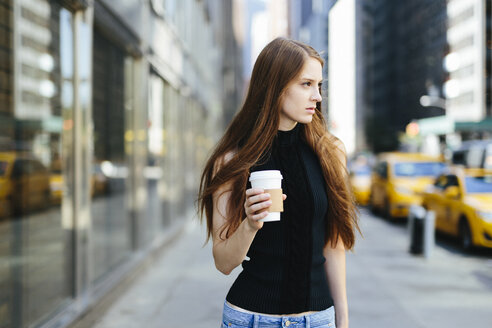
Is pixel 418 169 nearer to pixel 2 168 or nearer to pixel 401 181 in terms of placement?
pixel 401 181

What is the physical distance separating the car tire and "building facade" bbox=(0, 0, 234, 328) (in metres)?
5.67

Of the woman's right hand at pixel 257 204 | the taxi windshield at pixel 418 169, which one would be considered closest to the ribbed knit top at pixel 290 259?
the woman's right hand at pixel 257 204

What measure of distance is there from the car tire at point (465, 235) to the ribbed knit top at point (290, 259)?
29.9 ft

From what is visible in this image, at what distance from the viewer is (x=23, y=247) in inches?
355

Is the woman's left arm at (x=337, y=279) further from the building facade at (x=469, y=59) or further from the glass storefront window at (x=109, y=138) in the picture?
the building facade at (x=469, y=59)

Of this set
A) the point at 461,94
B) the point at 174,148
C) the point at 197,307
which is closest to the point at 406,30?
the point at 461,94

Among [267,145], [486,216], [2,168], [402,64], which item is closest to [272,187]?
[267,145]

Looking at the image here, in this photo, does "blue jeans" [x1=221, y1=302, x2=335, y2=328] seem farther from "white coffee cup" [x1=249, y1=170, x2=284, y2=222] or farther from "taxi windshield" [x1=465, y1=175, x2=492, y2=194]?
"taxi windshield" [x1=465, y1=175, x2=492, y2=194]

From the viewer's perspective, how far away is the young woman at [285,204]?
203cm

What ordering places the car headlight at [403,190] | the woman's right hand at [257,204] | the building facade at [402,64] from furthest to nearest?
the building facade at [402,64] < the car headlight at [403,190] < the woman's right hand at [257,204]

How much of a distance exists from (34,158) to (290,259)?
10.2m

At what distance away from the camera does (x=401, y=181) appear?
15.8 m

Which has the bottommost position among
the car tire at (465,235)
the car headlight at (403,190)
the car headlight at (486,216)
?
the car tire at (465,235)

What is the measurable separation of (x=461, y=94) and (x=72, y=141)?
8088cm
